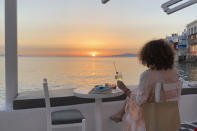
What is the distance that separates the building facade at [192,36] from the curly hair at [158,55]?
2737mm

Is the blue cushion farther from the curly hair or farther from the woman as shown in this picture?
the curly hair

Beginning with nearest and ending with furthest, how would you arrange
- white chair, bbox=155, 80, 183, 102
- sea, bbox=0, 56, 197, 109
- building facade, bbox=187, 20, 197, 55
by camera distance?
white chair, bbox=155, 80, 183, 102 < sea, bbox=0, 56, 197, 109 < building facade, bbox=187, 20, 197, 55

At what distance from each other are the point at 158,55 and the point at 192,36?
3.08m

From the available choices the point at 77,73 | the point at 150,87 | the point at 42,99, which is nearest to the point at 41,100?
the point at 42,99

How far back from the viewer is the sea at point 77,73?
3146mm

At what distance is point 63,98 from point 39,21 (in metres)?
1.71

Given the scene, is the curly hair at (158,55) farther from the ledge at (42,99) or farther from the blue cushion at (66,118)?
the ledge at (42,99)

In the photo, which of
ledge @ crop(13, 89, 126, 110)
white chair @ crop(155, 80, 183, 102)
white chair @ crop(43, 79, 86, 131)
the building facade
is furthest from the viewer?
the building facade

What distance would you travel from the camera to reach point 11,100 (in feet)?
8.98

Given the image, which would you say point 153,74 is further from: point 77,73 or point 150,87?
point 77,73

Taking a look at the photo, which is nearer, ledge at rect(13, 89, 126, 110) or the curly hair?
the curly hair

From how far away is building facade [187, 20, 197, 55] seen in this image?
4.54 meters

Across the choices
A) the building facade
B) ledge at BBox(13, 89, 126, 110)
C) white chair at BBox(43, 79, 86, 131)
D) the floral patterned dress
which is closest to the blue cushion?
white chair at BBox(43, 79, 86, 131)

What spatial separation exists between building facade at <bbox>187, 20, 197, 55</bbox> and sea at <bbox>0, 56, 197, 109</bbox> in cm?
35
